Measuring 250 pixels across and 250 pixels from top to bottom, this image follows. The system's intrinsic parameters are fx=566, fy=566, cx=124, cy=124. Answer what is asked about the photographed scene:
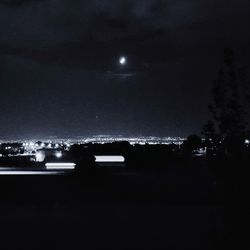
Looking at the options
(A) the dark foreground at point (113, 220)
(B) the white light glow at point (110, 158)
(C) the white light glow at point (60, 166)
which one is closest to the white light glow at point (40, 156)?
(B) the white light glow at point (110, 158)

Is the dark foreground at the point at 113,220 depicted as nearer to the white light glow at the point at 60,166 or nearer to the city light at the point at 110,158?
the white light glow at the point at 60,166

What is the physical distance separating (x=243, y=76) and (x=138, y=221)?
99.4 ft

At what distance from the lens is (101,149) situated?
6769 cm

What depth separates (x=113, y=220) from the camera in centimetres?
1259

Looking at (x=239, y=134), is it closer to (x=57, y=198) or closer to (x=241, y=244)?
(x=57, y=198)

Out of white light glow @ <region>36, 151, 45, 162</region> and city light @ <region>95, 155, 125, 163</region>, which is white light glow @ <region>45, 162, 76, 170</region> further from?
city light @ <region>95, 155, 125, 163</region>

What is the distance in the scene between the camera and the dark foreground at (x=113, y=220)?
9.62 m

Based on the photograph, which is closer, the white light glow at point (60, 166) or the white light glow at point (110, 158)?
the white light glow at point (60, 166)

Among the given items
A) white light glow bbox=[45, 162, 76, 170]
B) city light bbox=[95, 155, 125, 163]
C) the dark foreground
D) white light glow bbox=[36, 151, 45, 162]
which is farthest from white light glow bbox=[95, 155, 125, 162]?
the dark foreground

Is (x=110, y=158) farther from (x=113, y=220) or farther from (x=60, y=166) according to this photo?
(x=113, y=220)

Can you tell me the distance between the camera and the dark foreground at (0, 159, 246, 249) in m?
9.62

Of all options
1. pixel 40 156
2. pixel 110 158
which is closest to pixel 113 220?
pixel 110 158

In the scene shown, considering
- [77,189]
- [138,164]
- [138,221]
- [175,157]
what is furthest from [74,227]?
[175,157]

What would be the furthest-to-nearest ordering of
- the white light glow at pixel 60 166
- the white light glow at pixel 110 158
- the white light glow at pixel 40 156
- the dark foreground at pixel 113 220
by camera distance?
the white light glow at pixel 110 158 → the white light glow at pixel 40 156 → the white light glow at pixel 60 166 → the dark foreground at pixel 113 220
